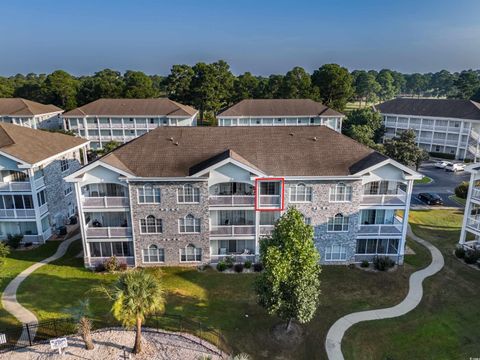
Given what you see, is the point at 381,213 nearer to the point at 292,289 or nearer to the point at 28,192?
the point at 292,289

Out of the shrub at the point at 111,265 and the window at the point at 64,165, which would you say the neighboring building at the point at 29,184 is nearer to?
the window at the point at 64,165

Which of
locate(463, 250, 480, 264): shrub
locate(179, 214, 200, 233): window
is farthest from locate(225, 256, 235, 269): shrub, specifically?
locate(463, 250, 480, 264): shrub

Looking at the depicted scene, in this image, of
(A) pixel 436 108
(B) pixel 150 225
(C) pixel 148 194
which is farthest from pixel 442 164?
(C) pixel 148 194

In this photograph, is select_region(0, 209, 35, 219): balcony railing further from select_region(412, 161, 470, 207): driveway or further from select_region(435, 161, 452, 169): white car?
select_region(435, 161, 452, 169): white car

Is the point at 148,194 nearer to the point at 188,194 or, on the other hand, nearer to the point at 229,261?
the point at 188,194

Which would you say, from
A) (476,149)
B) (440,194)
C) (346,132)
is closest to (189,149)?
(440,194)

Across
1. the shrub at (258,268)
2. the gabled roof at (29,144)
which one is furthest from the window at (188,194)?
the gabled roof at (29,144)
